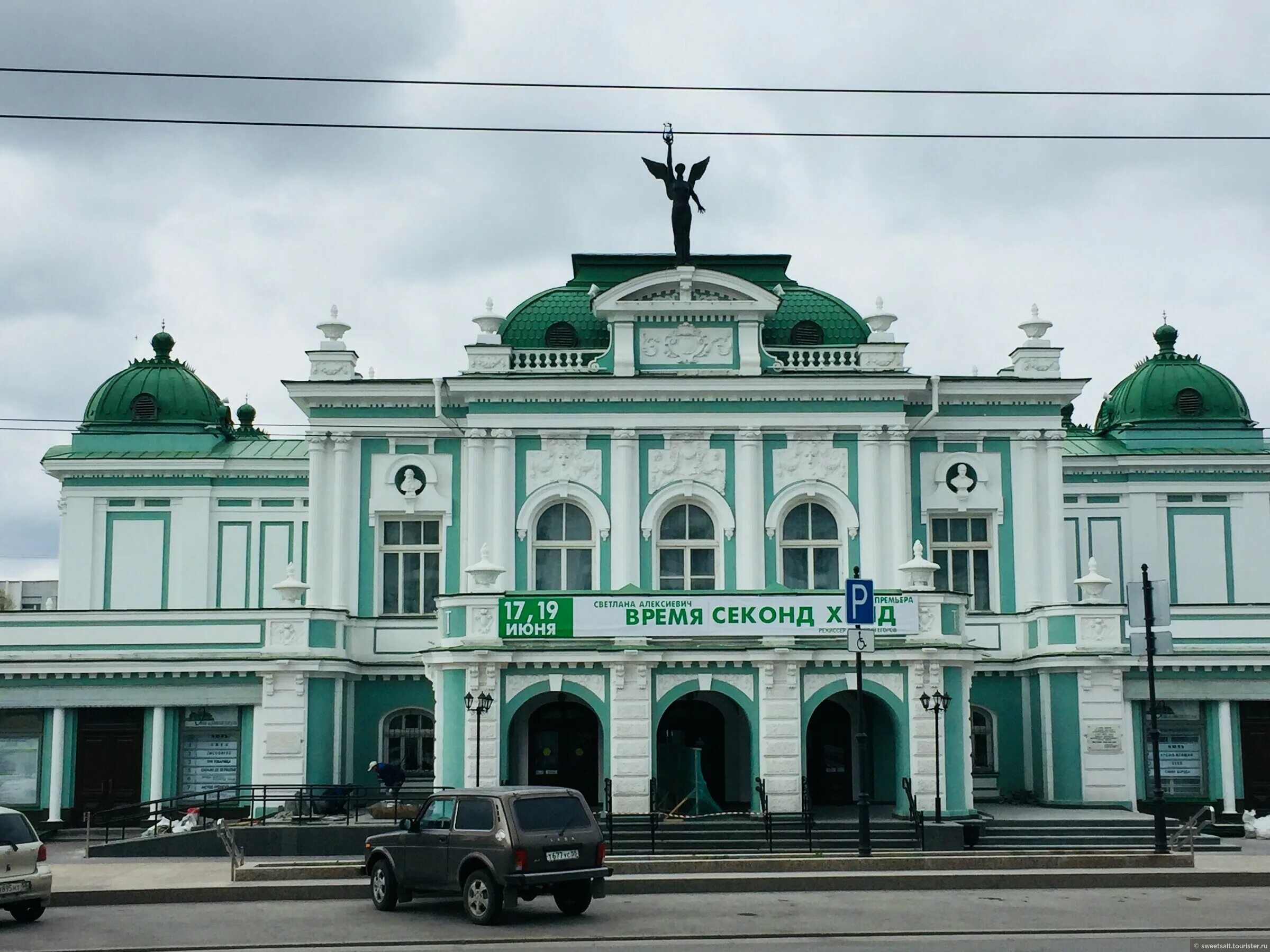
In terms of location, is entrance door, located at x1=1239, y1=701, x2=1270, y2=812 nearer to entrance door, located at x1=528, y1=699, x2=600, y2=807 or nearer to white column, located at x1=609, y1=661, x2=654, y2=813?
white column, located at x1=609, y1=661, x2=654, y2=813

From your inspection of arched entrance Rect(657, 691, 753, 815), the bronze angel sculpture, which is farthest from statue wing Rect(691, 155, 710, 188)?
arched entrance Rect(657, 691, 753, 815)

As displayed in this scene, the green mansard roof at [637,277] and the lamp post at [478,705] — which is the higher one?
the green mansard roof at [637,277]

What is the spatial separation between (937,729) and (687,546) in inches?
340

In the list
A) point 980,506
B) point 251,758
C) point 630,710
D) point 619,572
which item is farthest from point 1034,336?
point 251,758

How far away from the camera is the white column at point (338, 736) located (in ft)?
114

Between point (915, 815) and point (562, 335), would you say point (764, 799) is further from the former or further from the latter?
point (562, 335)

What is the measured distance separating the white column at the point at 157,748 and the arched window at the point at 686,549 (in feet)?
38.3

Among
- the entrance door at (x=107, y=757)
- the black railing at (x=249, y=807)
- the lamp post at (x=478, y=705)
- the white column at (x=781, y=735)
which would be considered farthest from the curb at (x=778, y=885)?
the entrance door at (x=107, y=757)

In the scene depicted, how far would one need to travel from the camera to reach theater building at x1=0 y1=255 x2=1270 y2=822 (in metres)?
31.2

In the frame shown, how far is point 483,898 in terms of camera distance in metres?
18.9

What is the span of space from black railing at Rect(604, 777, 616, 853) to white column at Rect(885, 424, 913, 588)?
9579 mm

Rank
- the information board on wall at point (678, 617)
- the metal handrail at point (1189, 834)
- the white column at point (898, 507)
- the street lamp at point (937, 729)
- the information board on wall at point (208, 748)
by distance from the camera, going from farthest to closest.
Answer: the white column at point (898, 507), the information board on wall at point (208, 748), the information board on wall at point (678, 617), the street lamp at point (937, 729), the metal handrail at point (1189, 834)

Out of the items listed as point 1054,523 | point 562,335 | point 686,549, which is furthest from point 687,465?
point 1054,523

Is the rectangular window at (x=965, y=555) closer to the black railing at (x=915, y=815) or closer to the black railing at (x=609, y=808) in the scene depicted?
the black railing at (x=915, y=815)
